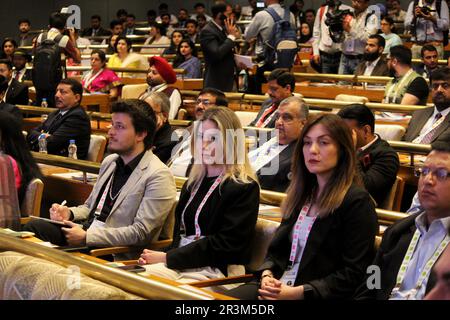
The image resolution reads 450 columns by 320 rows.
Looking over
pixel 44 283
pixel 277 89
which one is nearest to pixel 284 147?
pixel 277 89

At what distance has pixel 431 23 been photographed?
10.8 meters

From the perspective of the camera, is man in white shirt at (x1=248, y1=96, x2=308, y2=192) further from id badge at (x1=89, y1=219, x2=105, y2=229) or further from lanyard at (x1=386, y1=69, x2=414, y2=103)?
lanyard at (x1=386, y1=69, x2=414, y2=103)

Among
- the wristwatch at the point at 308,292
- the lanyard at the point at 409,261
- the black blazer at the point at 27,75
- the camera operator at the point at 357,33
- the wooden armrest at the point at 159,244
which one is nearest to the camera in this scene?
the lanyard at the point at 409,261

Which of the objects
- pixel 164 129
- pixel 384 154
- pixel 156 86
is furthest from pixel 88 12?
pixel 384 154

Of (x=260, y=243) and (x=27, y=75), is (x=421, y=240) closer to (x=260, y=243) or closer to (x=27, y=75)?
(x=260, y=243)

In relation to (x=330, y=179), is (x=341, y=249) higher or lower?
lower

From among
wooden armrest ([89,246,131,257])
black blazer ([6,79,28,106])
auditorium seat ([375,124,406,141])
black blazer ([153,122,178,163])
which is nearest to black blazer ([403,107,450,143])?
auditorium seat ([375,124,406,141])

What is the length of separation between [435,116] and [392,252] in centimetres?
350

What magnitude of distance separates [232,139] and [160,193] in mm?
540

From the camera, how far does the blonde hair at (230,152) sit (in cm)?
397

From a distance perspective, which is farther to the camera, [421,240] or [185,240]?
[185,240]

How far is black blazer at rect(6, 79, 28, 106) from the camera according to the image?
9719mm

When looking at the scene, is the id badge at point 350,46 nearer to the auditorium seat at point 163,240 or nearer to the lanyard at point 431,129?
the lanyard at point 431,129

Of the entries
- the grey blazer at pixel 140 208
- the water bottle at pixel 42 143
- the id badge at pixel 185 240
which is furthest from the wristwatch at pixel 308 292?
the water bottle at pixel 42 143
